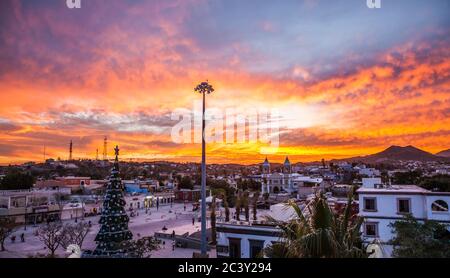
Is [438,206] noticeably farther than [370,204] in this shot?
No

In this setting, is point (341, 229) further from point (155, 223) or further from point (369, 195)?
point (155, 223)

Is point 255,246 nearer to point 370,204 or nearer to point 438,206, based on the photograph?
point 370,204

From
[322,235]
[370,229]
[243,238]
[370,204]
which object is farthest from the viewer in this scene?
[370,204]

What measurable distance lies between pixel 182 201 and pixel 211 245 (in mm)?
28056

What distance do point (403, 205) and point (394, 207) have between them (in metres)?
0.24

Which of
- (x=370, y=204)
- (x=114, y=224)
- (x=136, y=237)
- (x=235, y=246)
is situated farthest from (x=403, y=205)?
(x=136, y=237)

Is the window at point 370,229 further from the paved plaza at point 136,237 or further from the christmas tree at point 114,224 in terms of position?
the christmas tree at point 114,224

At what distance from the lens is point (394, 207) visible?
9.47m

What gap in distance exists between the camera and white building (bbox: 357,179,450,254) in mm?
8938

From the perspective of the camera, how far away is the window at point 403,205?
9305mm

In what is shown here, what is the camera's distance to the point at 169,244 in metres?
14.6

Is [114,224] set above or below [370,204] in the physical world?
below

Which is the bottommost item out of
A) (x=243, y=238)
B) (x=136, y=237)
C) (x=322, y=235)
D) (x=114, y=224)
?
(x=136, y=237)

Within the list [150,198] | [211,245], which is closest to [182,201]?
[150,198]
